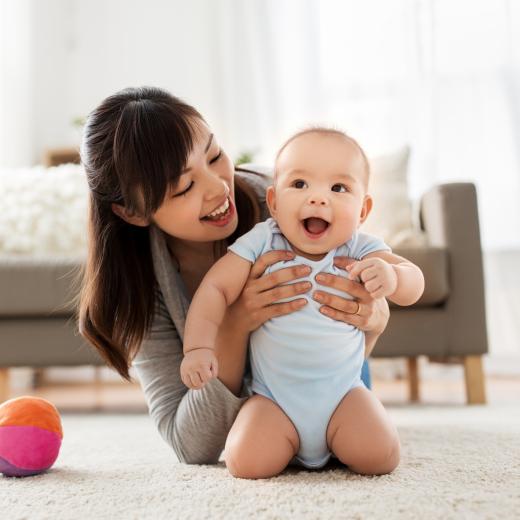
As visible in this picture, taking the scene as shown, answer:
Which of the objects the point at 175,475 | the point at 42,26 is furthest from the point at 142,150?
the point at 42,26

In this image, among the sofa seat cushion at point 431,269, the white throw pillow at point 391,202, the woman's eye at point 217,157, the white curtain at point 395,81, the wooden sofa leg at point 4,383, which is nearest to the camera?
the woman's eye at point 217,157

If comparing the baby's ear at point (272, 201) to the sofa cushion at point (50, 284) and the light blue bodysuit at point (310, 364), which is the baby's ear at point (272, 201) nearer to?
the light blue bodysuit at point (310, 364)

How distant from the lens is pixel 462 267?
223cm

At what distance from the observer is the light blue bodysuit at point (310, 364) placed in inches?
42.6

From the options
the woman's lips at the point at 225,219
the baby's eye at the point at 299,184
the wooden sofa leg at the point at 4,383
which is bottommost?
the wooden sofa leg at the point at 4,383

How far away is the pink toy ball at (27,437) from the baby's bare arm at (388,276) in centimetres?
52

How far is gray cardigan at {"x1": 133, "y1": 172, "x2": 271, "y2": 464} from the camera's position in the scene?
1203 millimetres

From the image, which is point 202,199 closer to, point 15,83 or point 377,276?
point 377,276

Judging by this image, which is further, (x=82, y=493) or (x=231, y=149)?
(x=231, y=149)

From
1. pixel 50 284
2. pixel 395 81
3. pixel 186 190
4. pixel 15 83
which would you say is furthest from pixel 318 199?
pixel 15 83

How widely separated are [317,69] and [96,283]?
2.72 metres

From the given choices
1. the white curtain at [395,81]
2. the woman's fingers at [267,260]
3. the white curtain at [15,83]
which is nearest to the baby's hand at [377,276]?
the woman's fingers at [267,260]

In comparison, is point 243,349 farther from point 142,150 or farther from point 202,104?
point 202,104

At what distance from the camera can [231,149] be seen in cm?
384
